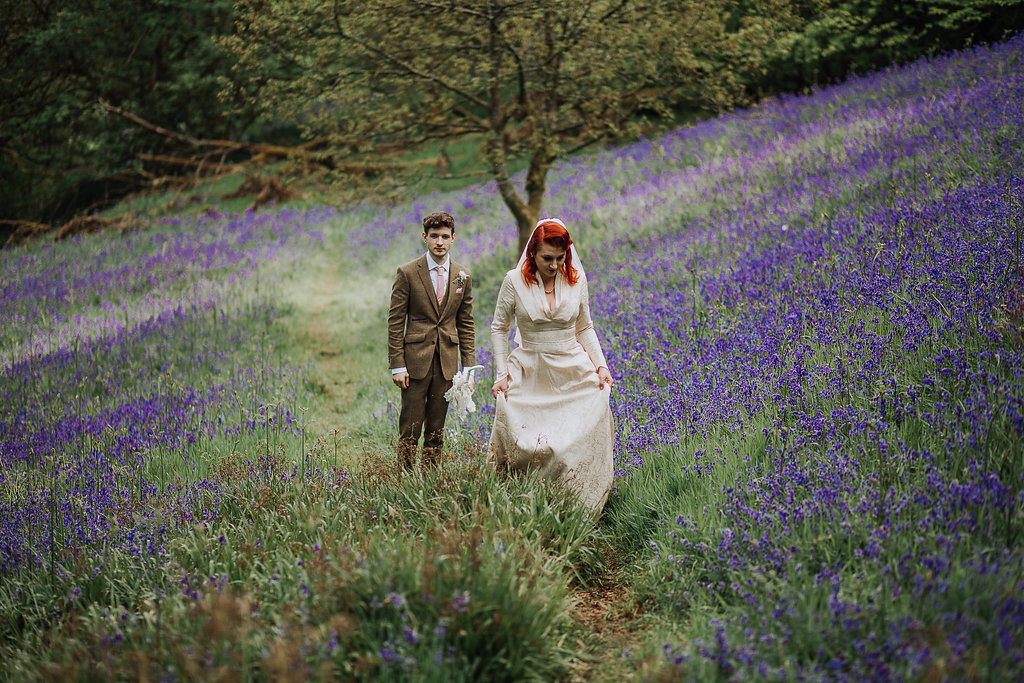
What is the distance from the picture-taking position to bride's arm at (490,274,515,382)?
410cm

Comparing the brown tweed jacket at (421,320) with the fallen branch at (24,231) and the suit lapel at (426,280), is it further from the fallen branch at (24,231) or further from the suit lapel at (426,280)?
the fallen branch at (24,231)

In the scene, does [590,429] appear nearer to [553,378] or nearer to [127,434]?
[553,378]

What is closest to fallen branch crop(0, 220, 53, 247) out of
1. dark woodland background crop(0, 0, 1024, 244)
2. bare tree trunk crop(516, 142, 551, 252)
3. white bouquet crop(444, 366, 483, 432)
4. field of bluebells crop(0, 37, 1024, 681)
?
dark woodland background crop(0, 0, 1024, 244)

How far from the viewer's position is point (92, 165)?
21719 millimetres

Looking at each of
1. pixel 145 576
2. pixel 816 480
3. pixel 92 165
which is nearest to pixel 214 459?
pixel 145 576

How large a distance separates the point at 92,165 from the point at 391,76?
18962mm

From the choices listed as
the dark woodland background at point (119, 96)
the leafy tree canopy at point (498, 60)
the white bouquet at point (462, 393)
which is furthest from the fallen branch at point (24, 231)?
the white bouquet at point (462, 393)

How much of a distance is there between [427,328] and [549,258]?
1.07 meters

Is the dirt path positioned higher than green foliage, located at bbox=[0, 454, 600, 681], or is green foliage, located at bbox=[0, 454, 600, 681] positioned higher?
green foliage, located at bbox=[0, 454, 600, 681]

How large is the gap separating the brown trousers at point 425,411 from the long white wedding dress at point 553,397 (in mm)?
591

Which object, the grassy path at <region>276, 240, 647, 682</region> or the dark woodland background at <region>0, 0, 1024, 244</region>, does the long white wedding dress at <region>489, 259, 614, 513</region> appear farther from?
the dark woodland background at <region>0, 0, 1024, 244</region>

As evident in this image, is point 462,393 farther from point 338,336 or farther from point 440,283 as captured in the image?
point 338,336

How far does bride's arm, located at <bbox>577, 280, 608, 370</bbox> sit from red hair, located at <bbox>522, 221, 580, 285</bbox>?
0.14m

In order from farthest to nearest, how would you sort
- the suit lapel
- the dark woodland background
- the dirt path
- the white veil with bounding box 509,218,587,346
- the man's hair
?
1. the dark woodland background
2. the suit lapel
3. the man's hair
4. the white veil with bounding box 509,218,587,346
5. the dirt path
